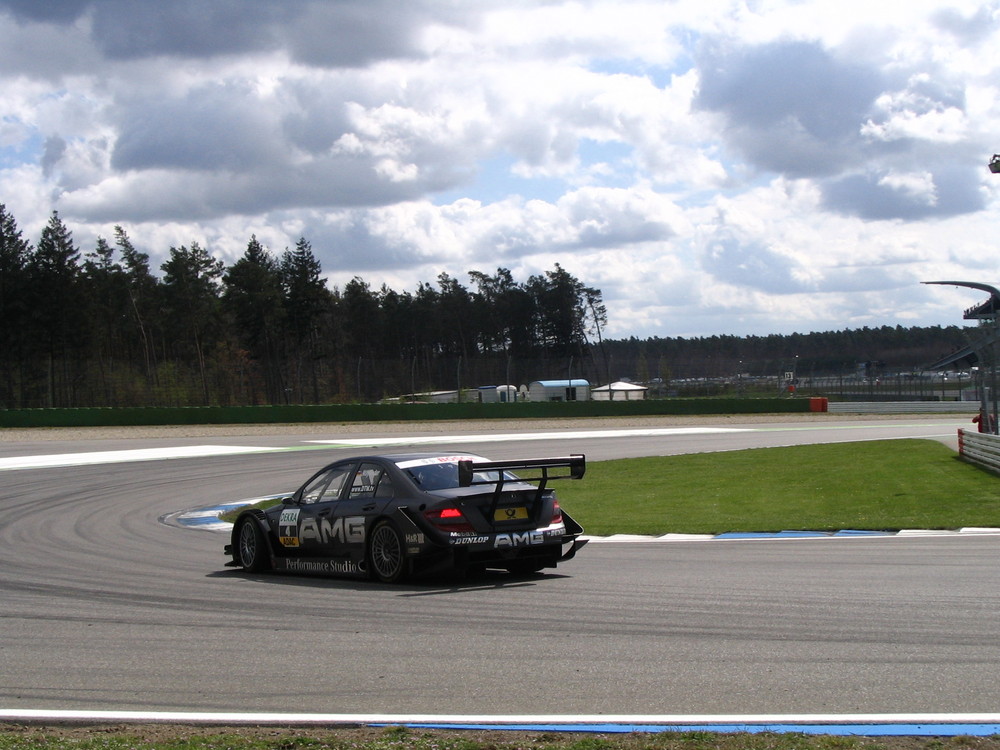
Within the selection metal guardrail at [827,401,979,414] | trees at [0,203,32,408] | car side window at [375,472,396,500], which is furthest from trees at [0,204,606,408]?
car side window at [375,472,396,500]

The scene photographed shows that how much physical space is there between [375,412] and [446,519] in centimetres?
4411

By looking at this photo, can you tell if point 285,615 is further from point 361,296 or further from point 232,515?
point 361,296

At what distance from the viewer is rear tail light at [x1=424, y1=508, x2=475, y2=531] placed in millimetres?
9117

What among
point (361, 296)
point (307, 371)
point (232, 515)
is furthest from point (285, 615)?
point (361, 296)

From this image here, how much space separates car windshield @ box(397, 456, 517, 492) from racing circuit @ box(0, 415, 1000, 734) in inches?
35.9

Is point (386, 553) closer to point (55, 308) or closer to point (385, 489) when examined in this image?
point (385, 489)

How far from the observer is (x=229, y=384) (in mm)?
76812

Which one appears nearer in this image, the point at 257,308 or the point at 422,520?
the point at 422,520

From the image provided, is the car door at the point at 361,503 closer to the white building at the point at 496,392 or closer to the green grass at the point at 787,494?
the green grass at the point at 787,494

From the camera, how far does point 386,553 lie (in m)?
9.50

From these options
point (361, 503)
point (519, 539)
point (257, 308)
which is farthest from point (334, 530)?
point (257, 308)

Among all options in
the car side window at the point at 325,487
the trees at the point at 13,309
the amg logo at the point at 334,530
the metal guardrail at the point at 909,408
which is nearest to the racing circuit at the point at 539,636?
the amg logo at the point at 334,530

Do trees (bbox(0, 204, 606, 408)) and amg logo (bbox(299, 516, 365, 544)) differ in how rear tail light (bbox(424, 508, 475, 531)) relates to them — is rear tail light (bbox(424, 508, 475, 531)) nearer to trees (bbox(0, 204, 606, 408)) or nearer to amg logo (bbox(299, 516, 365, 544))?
amg logo (bbox(299, 516, 365, 544))

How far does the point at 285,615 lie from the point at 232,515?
1048 centimetres
